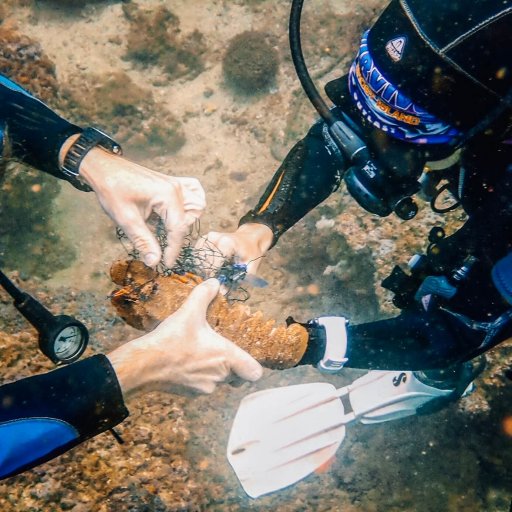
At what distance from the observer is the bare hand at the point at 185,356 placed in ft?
6.25

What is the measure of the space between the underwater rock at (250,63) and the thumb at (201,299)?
169 inches

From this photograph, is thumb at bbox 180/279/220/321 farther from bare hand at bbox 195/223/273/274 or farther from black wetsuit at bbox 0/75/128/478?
black wetsuit at bbox 0/75/128/478

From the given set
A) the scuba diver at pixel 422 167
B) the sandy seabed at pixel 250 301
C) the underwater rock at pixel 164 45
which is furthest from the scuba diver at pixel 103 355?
the underwater rock at pixel 164 45

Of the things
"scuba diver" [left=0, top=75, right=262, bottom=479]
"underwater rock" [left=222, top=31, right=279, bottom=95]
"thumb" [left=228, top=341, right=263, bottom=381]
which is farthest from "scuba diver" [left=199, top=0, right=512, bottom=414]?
"underwater rock" [left=222, top=31, right=279, bottom=95]

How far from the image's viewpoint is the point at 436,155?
251 cm

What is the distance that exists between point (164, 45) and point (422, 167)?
4867 mm

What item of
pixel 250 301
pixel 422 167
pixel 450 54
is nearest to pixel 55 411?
pixel 422 167

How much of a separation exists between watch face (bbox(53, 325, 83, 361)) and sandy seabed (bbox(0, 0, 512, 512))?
0.88 m

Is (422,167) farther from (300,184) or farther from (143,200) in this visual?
(143,200)

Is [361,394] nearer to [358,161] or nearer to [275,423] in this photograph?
[275,423]

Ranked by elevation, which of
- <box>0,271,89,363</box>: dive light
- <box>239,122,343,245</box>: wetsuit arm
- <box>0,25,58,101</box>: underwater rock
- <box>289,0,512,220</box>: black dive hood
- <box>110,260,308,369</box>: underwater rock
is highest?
<box>289,0,512,220</box>: black dive hood

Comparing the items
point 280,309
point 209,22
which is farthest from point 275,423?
point 209,22

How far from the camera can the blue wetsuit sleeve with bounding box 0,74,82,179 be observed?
7.79 feet

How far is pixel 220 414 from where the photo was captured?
3.83 meters
